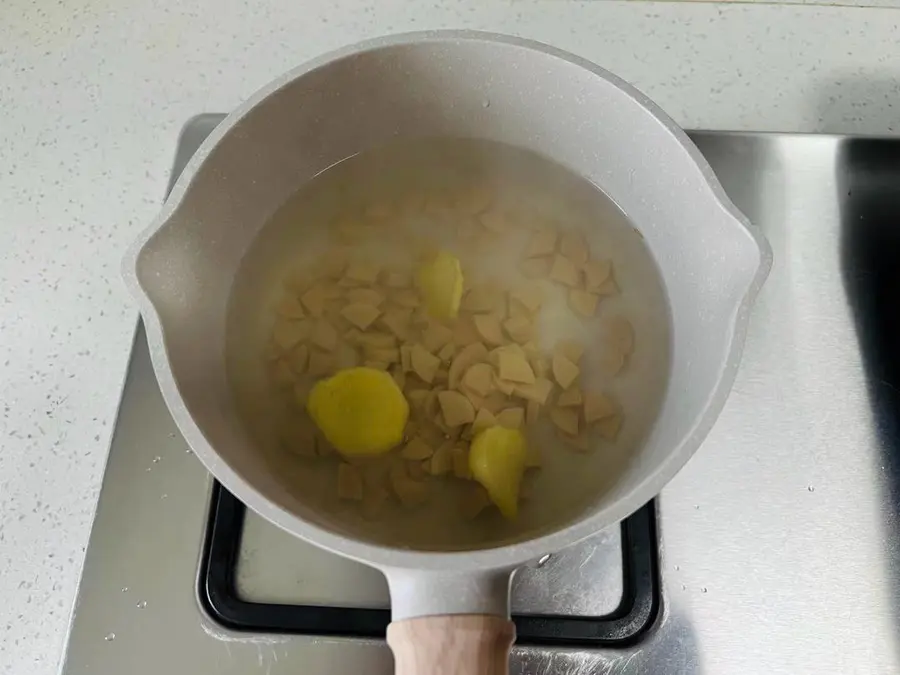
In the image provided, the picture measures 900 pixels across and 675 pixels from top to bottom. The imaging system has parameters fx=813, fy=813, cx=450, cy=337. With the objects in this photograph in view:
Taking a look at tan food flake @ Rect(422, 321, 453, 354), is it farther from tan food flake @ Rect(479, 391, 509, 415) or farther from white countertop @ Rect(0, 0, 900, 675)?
white countertop @ Rect(0, 0, 900, 675)

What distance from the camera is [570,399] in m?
0.54

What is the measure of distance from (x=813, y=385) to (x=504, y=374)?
0.23 meters

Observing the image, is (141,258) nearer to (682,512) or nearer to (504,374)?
(504,374)

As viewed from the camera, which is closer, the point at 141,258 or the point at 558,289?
the point at 141,258

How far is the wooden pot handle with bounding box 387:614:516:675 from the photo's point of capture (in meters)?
0.34

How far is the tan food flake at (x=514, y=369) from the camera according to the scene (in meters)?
0.53

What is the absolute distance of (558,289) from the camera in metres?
0.58

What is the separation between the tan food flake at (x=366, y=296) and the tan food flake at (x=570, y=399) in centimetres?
14

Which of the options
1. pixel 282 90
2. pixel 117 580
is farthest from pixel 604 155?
pixel 117 580

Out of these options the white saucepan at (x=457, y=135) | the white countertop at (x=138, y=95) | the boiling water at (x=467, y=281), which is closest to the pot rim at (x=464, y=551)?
the white saucepan at (x=457, y=135)

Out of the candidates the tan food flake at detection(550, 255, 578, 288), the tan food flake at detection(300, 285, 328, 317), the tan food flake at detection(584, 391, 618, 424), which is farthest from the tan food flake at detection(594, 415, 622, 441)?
the tan food flake at detection(300, 285, 328, 317)

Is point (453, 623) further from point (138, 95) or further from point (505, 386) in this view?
point (138, 95)

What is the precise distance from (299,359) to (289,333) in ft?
0.07

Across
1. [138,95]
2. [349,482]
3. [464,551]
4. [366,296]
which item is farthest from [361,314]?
[138,95]
